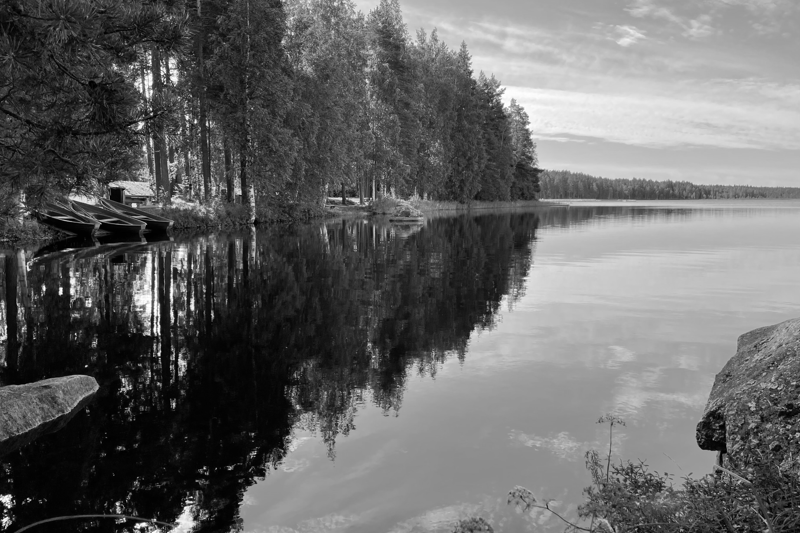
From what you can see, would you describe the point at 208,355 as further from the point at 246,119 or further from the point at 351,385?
the point at 246,119

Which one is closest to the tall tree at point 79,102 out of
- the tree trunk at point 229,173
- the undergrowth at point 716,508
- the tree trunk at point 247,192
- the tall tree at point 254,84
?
the undergrowth at point 716,508

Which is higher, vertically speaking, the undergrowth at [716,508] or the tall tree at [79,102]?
the tall tree at [79,102]

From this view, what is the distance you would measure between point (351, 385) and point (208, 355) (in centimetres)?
273

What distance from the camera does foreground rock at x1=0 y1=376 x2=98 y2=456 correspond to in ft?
20.7

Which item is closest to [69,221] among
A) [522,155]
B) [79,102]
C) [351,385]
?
[79,102]

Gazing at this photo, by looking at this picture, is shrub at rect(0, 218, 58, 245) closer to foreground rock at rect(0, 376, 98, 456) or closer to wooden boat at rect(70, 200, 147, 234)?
wooden boat at rect(70, 200, 147, 234)

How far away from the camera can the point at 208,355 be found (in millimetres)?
9594

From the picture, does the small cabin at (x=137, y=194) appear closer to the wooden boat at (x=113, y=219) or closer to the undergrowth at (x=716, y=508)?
the wooden boat at (x=113, y=219)

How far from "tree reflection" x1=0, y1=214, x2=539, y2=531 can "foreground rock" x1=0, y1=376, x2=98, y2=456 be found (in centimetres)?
18

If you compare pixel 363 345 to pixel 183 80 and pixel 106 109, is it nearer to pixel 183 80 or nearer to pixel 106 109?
pixel 106 109

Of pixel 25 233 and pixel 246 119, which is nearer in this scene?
pixel 25 233

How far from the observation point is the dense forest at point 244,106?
7164mm

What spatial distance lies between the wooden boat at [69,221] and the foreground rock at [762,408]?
3084 cm

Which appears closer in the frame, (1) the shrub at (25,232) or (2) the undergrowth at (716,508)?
(2) the undergrowth at (716,508)
